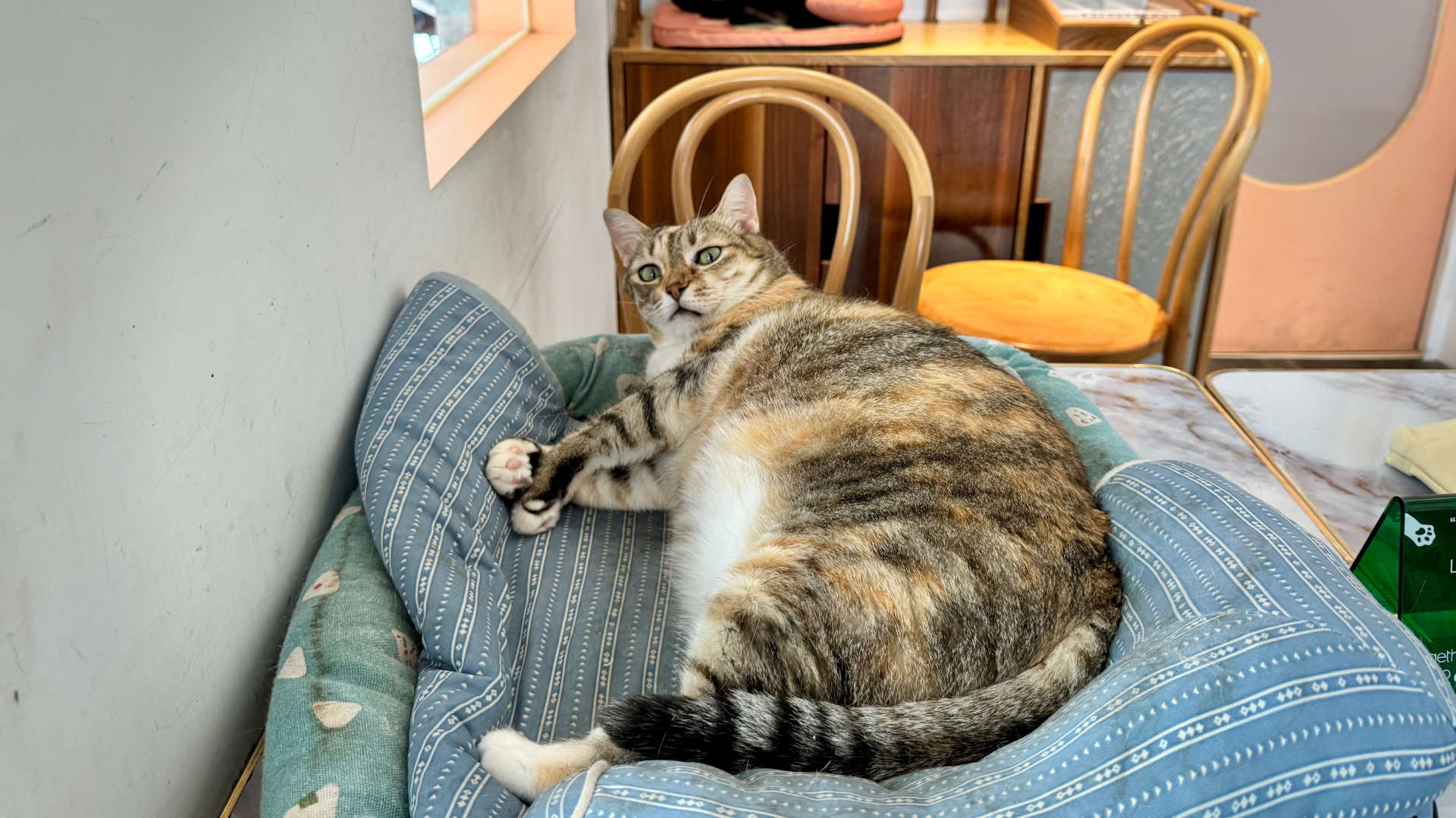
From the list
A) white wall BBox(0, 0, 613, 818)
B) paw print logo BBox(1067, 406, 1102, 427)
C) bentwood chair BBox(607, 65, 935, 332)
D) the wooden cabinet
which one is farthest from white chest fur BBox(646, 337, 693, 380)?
the wooden cabinet

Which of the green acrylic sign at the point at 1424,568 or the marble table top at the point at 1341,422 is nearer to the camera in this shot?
the green acrylic sign at the point at 1424,568

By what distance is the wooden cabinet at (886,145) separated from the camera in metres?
3.09

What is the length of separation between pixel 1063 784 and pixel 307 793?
2.04ft

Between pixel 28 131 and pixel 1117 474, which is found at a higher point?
pixel 28 131

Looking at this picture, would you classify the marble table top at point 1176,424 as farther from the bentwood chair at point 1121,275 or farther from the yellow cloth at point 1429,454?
the bentwood chair at point 1121,275

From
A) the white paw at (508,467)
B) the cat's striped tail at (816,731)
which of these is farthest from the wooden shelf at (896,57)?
the cat's striped tail at (816,731)

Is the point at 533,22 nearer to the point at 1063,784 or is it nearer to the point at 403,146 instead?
the point at 403,146

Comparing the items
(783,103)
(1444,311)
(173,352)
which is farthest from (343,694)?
(1444,311)

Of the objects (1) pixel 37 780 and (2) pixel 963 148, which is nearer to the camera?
(1) pixel 37 780

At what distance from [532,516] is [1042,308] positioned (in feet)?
5.84

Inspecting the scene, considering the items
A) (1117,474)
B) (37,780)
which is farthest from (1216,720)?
(37,780)

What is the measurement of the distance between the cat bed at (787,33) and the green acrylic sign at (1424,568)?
2365mm

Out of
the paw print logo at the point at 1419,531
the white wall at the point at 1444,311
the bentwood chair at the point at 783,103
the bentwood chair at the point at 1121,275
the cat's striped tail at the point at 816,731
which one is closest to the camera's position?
the cat's striped tail at the point at 816,731

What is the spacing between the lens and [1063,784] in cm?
82
